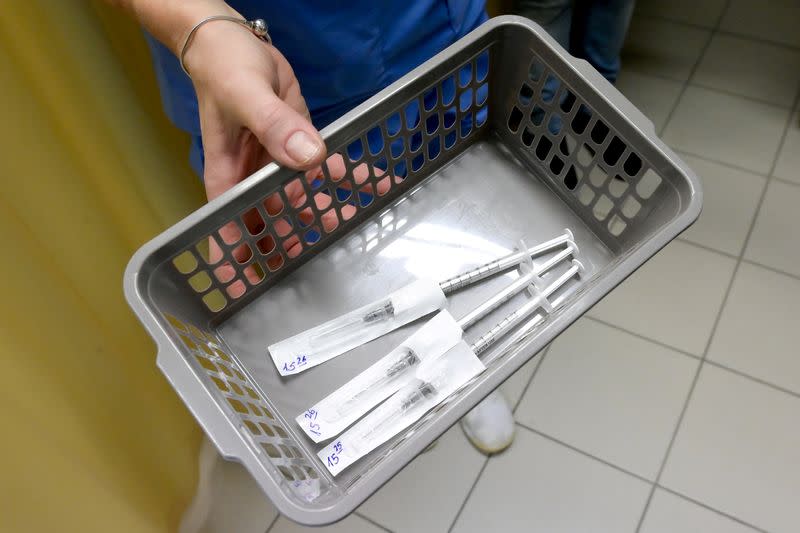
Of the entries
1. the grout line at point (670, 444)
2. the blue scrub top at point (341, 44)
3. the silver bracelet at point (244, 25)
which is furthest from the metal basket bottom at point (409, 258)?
the grout line at point (670, 444)

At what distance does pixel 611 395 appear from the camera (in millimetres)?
1192

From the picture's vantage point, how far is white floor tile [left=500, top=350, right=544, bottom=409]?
1.21 meters

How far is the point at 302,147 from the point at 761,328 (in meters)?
1.12

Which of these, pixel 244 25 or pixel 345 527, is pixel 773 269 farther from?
pixel 244 25

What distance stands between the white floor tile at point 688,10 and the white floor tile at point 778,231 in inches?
24.0

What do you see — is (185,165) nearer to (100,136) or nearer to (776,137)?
(100,136)

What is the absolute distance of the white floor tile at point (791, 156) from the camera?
146 cm

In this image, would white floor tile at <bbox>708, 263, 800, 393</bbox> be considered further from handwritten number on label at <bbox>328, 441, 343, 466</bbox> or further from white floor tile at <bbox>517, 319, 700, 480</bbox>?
handwritten number on label at <bbox>328, 441, 343, 466</bbox>

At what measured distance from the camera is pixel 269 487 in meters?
0.46

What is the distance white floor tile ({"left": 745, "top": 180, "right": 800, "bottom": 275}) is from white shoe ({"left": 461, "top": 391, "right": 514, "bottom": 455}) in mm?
687

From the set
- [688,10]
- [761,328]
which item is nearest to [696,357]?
[761,328]

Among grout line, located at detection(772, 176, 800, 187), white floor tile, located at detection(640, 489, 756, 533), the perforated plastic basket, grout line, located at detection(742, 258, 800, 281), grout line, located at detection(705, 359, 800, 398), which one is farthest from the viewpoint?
grout line, located at detection(772, 176, 800, 187)

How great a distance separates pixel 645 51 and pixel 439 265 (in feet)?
4.33

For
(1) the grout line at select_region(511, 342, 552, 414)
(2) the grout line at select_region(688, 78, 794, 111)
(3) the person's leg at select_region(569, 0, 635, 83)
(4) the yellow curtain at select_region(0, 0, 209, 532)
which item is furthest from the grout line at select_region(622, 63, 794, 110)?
(4) the yellow curtain at select_region(0, 0, 209, 532)
